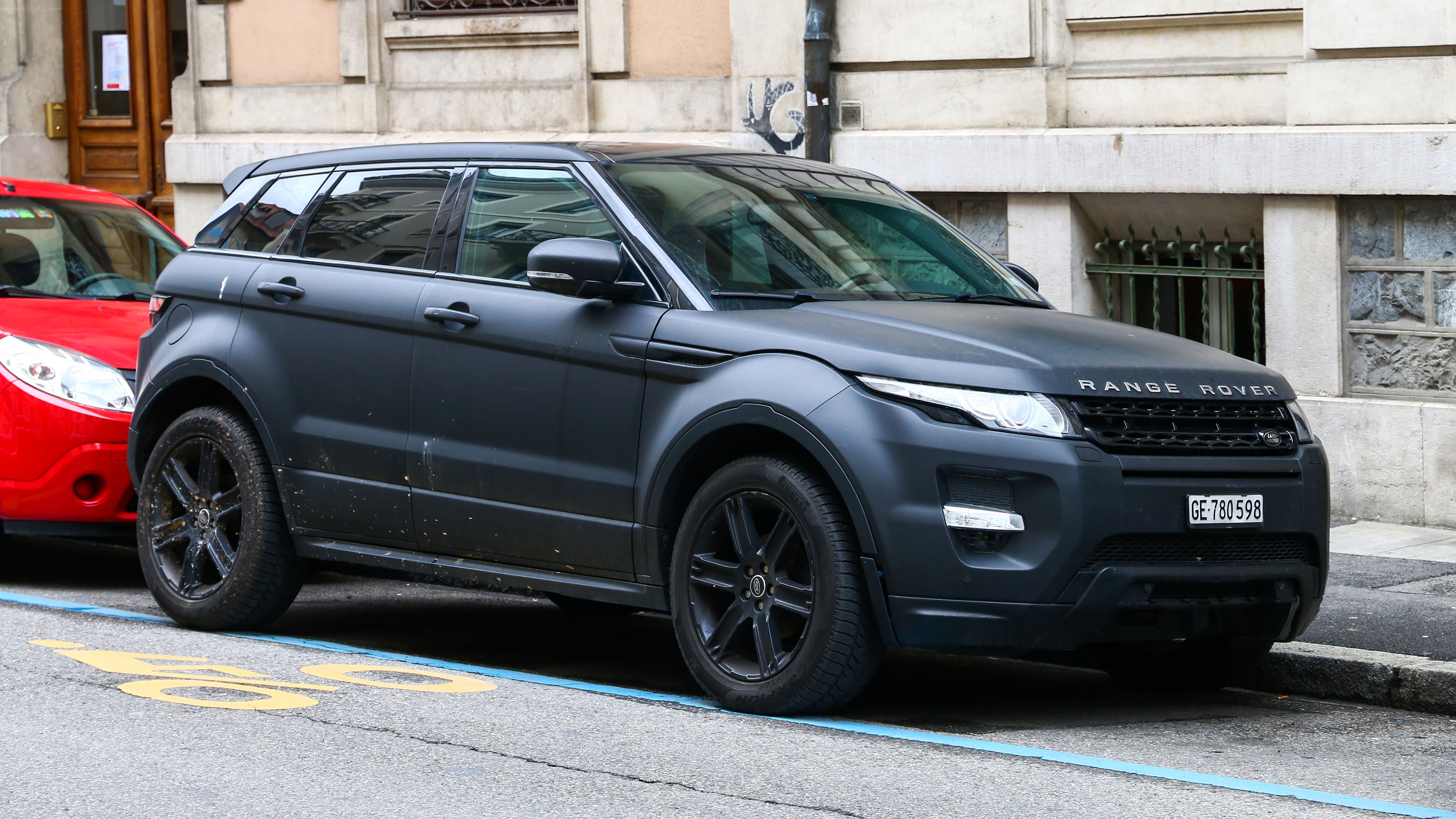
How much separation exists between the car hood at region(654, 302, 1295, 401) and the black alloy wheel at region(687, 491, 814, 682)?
1.60 ft

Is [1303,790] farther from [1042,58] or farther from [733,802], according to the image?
[1042,58]

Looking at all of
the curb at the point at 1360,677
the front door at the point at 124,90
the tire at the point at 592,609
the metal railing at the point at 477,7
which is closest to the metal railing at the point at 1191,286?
the tire at the point at 592,609

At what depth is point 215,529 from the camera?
759 cm

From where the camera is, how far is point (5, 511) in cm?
867

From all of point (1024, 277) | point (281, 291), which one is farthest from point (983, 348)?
point (281, 291)

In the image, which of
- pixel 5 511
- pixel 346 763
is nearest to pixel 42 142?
pixel 5 511

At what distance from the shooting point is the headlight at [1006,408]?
18.5 feet

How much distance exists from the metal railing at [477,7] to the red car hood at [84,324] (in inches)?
204

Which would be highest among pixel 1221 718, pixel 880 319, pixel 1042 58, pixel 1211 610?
pixel 1042 58

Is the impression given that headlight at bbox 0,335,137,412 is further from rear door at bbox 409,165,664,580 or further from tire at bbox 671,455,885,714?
tire at bbox 671,455,885,714

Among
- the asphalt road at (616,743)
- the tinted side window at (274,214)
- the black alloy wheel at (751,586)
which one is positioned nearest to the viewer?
the asphalt road at (616,743)

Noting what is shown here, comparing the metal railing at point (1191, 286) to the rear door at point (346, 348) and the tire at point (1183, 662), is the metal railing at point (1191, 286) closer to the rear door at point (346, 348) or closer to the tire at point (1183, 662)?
the tire at point (1183, 662)

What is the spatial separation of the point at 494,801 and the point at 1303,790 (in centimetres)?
210

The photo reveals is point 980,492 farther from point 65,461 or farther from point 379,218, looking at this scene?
point 65,461
